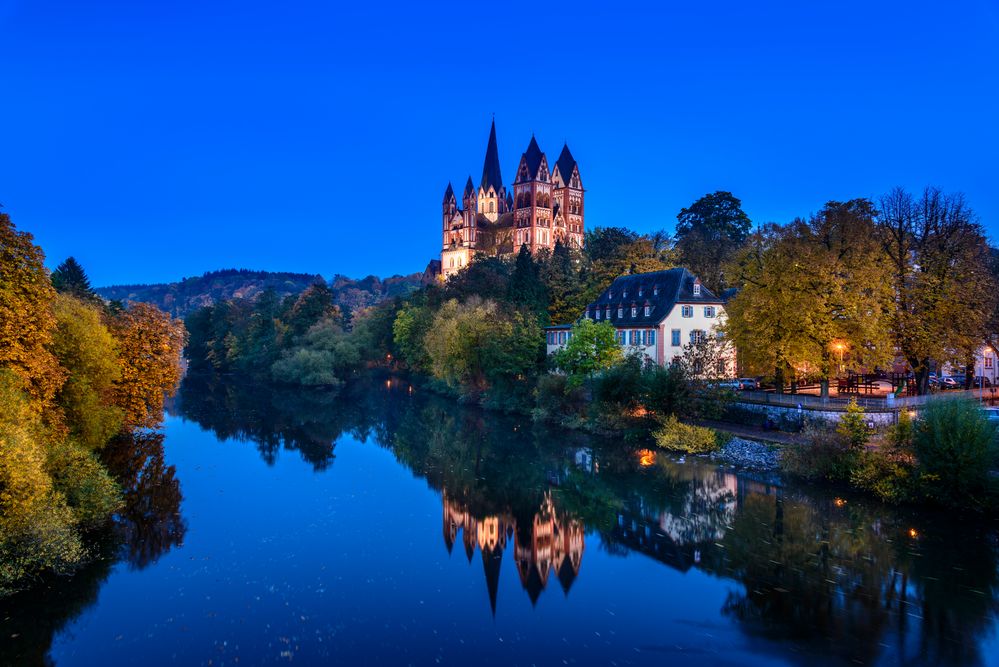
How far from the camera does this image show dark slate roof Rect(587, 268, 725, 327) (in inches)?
1773

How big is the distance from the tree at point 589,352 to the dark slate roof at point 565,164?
327 ft

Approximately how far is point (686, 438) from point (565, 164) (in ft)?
376

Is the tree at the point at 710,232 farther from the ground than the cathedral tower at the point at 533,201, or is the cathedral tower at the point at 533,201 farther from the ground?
the cathedral tower at the point at 533,201

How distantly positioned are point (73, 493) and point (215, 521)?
4919 mm

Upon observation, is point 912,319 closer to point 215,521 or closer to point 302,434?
point 215,521

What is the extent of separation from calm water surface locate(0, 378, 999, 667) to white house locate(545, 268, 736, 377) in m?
14.0

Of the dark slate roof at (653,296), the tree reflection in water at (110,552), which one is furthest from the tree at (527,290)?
the tree reflection in water at (110,552)

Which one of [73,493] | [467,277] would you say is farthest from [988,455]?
[467,277]

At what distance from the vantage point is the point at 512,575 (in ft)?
64.3

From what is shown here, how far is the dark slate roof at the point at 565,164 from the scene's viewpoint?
13812cm

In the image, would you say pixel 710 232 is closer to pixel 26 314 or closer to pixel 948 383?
pixel 948 383

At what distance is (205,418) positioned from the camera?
160 ft

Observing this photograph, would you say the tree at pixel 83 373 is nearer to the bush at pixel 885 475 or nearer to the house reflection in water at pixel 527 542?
the house reflection in water at pixel 527 542

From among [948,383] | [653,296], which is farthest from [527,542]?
[653,296]
